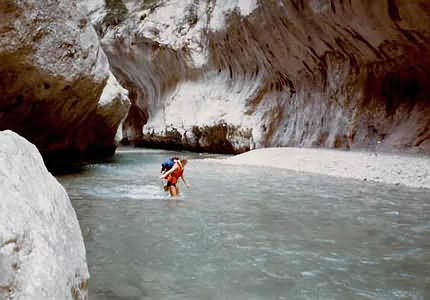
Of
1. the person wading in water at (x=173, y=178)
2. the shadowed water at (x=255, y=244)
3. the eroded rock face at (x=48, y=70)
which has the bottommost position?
the shadowed water at (x=255, y=244)

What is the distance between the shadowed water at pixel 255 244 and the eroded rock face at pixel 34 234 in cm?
97

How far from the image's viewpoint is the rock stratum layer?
11484 mm

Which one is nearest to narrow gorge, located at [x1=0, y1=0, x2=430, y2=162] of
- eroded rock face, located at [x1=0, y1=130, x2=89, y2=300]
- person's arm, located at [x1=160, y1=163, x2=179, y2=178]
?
person's arm, located at [x1=160, y1=163, x2=179, y2=178]

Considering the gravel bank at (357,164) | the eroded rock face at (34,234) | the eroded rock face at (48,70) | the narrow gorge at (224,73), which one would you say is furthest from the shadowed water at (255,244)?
the narrow gorge at (224,73)

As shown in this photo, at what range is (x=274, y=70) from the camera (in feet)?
56.6

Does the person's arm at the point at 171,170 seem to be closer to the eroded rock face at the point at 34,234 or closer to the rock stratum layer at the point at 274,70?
the eroded rock face at the point at 34,234

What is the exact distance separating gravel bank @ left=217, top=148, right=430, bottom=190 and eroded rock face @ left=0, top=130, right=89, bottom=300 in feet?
24.8

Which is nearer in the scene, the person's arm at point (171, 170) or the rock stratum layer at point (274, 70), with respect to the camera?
the person's arm at point (171, 170)

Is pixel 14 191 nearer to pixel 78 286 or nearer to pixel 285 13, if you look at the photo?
pixel 78 286

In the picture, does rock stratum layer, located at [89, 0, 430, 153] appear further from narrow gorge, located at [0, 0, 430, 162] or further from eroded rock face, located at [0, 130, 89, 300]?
eroded rock face, located at [0, 130, 89, 300]

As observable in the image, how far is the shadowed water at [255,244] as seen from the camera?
261 centimetres

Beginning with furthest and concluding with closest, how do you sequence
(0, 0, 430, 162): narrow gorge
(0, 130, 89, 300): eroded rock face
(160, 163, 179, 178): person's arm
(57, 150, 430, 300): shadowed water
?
(0, 0, 430, 162): narrow gorge → (160, 163, 179, 178): person's arm → (57, 150, 430, 300): shadowed water → (0, 130, 89, 300): eroded rock face

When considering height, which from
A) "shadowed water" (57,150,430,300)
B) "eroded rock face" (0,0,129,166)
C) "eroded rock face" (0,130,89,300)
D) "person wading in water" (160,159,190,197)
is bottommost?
"shadowed water" (57,150,430,300)

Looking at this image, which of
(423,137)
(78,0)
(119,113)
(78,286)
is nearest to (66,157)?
(119,113)
